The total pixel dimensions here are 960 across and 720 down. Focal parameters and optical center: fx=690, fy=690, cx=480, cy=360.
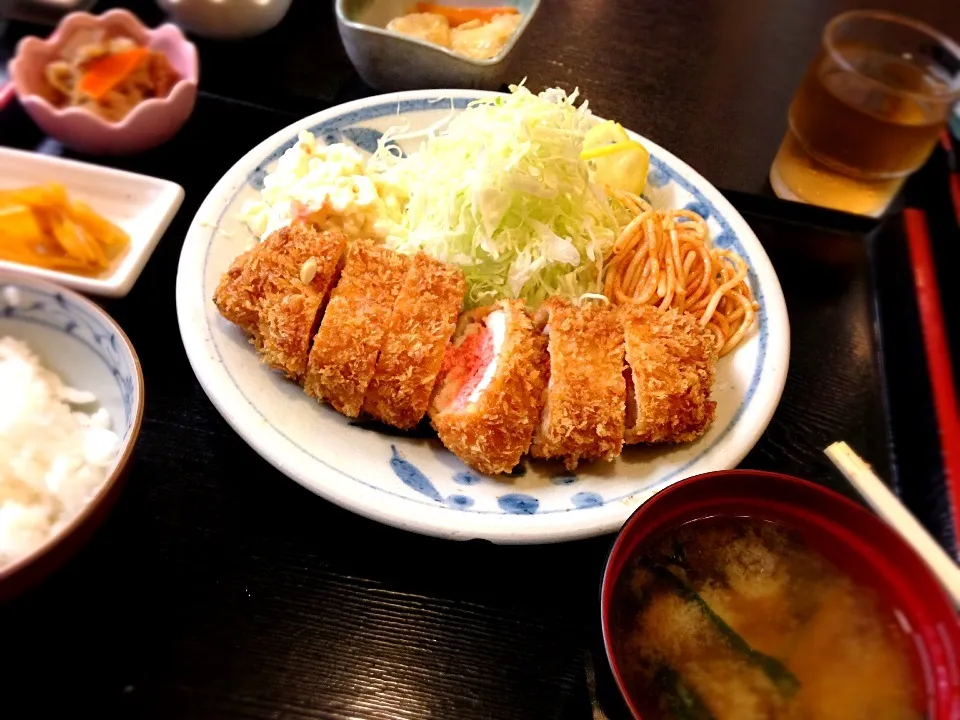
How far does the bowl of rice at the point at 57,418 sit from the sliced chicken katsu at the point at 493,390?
2.17 ft

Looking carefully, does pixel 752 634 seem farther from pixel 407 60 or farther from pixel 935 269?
pixel 407 60

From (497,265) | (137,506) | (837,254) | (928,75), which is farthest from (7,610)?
(928,75)

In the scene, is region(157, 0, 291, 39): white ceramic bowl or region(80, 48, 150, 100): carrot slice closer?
region(80, 48, 150, 100): carrot slice

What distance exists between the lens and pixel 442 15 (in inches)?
108

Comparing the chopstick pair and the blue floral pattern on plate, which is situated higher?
the chopstick pair

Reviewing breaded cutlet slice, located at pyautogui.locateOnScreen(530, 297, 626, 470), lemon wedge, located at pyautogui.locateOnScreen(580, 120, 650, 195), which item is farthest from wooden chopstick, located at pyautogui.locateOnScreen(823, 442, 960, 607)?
lemon wedge, located at pyautogui.locateOnScreen(580, 120, 650, 195)

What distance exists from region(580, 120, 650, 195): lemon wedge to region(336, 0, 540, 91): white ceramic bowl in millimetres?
492

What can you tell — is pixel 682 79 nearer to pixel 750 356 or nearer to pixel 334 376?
pixel 750 356

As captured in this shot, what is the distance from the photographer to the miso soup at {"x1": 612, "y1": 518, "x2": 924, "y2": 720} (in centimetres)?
103

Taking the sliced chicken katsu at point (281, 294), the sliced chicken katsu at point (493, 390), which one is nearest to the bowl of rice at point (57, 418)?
the sliced chicken katsu at point (281, 294)

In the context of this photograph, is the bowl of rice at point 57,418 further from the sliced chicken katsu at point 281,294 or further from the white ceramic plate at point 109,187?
the white ceramic plate at point 109,187

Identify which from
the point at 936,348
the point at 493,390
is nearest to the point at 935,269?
the point at 936,348

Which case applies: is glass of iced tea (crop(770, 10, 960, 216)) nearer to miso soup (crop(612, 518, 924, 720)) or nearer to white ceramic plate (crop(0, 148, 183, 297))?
miso soup (crop(612, 518, 924, 720))

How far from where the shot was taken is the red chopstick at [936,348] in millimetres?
1643
